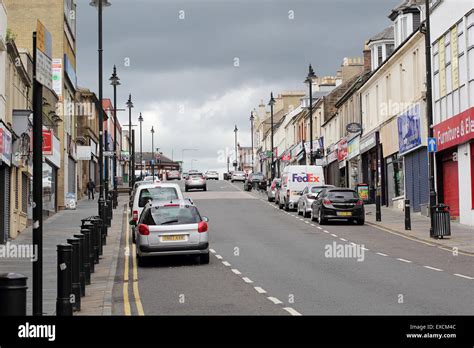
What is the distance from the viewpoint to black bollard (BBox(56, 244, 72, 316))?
11484mm

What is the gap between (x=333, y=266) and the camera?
18328 mm

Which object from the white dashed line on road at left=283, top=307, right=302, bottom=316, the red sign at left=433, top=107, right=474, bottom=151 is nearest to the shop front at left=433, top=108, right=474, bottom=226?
the red sign at left=433, top=107, right=474, bottom=151

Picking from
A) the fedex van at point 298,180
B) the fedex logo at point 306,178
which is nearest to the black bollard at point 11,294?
the fedex van at point 298,180

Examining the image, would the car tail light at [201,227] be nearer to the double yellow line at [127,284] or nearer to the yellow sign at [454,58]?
the double yellow line at [127,284]

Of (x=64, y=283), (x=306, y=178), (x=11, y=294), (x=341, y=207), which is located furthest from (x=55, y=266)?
(x=306, y=178)

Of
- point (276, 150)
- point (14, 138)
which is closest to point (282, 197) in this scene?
point (14, 138)

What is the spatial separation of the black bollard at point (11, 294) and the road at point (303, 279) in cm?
437

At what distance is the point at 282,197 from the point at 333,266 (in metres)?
23.7

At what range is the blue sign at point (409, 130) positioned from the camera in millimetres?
36156

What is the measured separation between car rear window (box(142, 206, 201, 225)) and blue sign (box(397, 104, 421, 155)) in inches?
753

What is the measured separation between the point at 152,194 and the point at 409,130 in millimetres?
16732

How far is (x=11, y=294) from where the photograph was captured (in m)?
7.64

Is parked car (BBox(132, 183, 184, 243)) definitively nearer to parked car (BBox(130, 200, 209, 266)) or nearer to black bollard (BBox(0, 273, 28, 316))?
parked car (BBox(130, 200, 209, 266))

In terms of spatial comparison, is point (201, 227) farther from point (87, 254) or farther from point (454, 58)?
point (454, 58)
